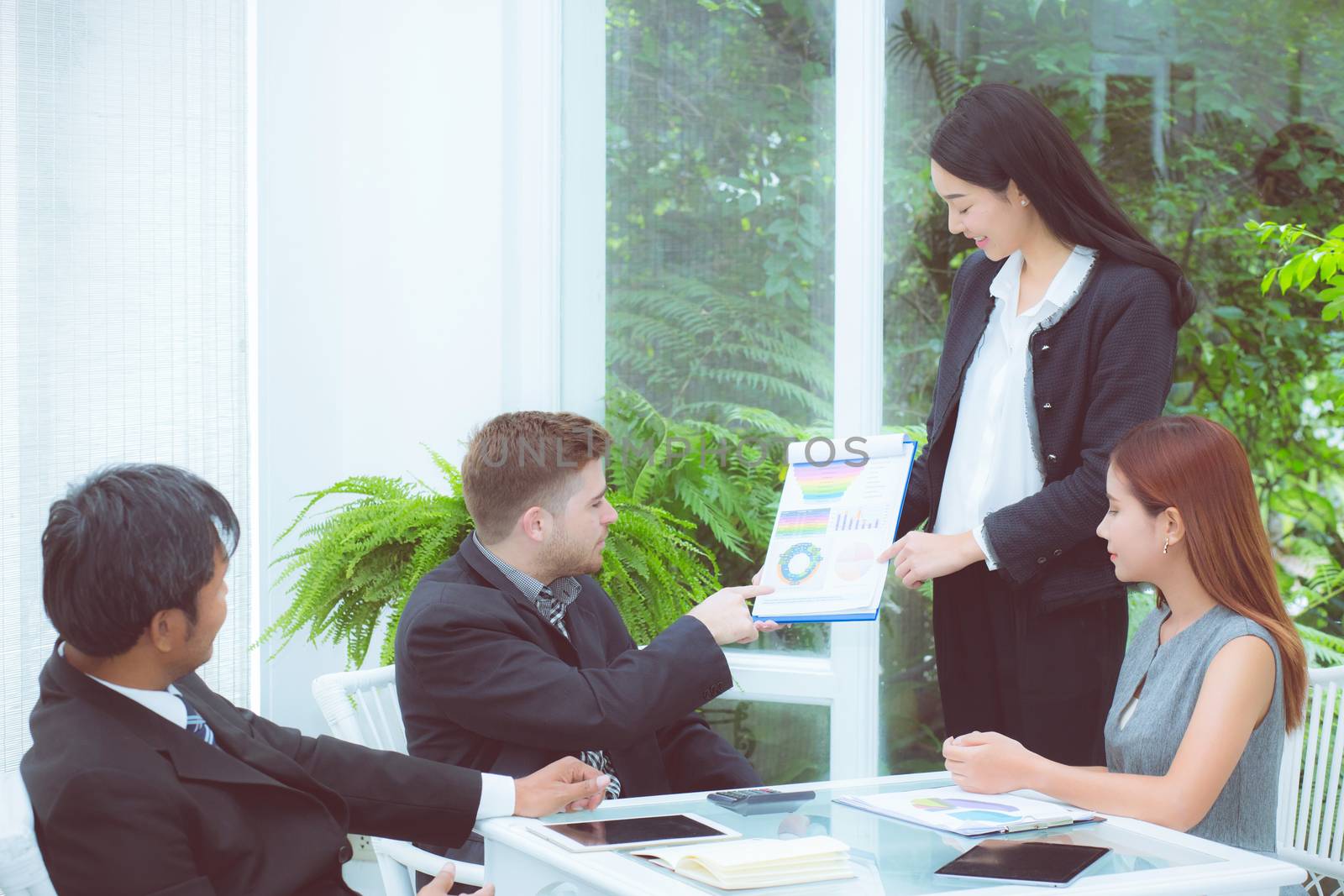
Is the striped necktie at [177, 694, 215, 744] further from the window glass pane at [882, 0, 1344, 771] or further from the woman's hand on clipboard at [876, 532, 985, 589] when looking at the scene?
the window glass pane at [882, 0, 1344, 771]

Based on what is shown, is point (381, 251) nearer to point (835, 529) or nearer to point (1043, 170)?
point (835, 529)

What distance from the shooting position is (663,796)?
66.7 inches

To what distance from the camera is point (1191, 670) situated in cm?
177

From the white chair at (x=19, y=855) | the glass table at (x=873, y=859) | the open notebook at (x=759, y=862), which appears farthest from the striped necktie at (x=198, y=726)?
the open notebook at (x=759, y=862)

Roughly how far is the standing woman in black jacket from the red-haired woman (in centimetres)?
13

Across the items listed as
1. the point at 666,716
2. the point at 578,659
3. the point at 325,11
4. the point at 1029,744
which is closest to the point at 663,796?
the point at 666,716

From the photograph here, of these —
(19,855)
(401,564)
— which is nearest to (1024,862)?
(19,855)

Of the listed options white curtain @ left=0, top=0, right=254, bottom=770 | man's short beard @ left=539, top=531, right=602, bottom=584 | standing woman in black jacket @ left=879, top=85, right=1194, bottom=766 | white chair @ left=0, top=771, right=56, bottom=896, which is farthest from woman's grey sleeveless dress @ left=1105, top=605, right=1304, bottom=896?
white curtain @ left=0, top=0, right=254, bottom=770

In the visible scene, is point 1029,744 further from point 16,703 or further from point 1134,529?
point 16,703

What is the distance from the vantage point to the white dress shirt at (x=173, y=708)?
1378 millimetres

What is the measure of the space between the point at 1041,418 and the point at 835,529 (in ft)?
1.25

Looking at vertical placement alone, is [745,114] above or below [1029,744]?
above

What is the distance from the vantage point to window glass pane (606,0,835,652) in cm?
320

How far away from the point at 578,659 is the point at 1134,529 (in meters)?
0.88
